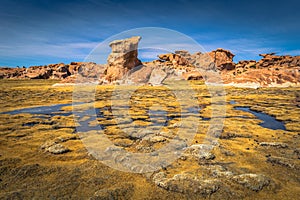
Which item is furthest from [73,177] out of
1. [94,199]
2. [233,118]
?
[233,118]

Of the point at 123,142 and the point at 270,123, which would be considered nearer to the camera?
the point at 123,142

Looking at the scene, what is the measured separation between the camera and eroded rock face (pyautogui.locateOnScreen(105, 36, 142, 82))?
55.5m

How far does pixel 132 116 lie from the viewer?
16203mm

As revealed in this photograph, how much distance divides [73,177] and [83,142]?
3.43 meters

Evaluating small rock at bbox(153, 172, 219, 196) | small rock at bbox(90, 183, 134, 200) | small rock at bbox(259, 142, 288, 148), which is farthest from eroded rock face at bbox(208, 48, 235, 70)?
small rock at bbox(90, 183, 134, 200)

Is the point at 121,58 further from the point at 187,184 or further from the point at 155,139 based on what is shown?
the point at 187,184

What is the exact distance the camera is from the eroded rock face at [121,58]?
5553cm

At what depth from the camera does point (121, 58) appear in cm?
5575

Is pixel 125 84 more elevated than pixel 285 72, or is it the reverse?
pixel 285 72

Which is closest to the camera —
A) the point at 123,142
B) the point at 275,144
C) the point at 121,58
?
the point at 275,144

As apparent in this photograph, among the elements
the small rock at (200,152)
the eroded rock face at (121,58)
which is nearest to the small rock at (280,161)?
the small rock at (200,152)

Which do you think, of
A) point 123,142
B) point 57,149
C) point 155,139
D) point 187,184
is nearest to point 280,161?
point 187,184

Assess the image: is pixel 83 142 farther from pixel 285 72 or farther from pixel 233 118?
pixel 285 72

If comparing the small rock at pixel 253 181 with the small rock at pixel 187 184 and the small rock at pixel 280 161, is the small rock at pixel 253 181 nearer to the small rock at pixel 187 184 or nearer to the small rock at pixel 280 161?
the small rock at pixel 187 184
